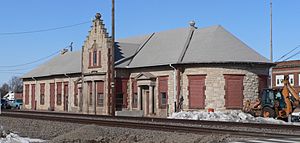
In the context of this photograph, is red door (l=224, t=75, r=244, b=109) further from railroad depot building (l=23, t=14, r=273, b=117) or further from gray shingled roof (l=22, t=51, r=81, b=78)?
gray shingled roof (l=22, t=51, r=81, b=78)

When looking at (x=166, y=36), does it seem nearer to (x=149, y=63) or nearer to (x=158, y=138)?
(x=149, y=63)

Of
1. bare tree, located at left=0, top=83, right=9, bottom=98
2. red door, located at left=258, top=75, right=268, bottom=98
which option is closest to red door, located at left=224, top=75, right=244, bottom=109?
red door, located at left=258, top=75, right=268, bottom=98

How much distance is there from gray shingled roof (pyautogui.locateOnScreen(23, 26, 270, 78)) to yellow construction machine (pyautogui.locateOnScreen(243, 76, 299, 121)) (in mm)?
8196

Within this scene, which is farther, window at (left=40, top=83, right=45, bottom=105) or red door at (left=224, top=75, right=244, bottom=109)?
window at (left=40, top=83, right=45, bottom=105)

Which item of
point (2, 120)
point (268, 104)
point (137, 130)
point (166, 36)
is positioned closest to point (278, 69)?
point (166, 36)

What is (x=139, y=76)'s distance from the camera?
4925 centimetres

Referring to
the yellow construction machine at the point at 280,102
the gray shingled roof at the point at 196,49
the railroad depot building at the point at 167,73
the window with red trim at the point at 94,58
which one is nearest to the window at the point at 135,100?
the railroad depot building at the point at 167,73


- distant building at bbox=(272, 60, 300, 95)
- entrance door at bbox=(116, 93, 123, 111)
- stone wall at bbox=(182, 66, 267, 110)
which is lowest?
entrance door at bbox=(116, 93, 123, 111)

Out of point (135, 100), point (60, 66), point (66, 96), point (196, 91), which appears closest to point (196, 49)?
point (196, 91)

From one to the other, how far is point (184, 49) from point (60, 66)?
26.0 m

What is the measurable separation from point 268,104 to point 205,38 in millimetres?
14319

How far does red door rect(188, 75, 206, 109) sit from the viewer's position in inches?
1731

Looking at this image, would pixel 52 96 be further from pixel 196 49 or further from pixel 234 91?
pixel 234 91

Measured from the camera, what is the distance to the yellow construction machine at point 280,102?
33.3 m
